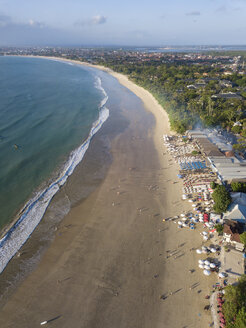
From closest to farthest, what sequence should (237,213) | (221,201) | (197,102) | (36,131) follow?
(237,213)
(221,201)
(36,131)
(197,102)

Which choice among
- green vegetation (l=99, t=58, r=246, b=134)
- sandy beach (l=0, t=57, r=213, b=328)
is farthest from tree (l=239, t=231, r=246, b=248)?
green vegetation (l=99, t=58, r=246, b=134)

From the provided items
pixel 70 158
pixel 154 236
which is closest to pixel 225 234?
pixel 154 236

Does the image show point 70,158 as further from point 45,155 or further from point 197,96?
point 197,96

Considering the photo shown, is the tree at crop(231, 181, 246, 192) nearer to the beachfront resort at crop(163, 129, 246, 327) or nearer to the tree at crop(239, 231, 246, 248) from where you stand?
the beachfront resort at crop(163, 129, 246, 327)

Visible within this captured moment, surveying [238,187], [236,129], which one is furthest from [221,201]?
[236,129]

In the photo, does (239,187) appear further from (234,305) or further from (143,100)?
(143,100)

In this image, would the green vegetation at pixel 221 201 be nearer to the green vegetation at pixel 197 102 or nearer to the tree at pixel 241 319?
the tree at pixel 241 319
